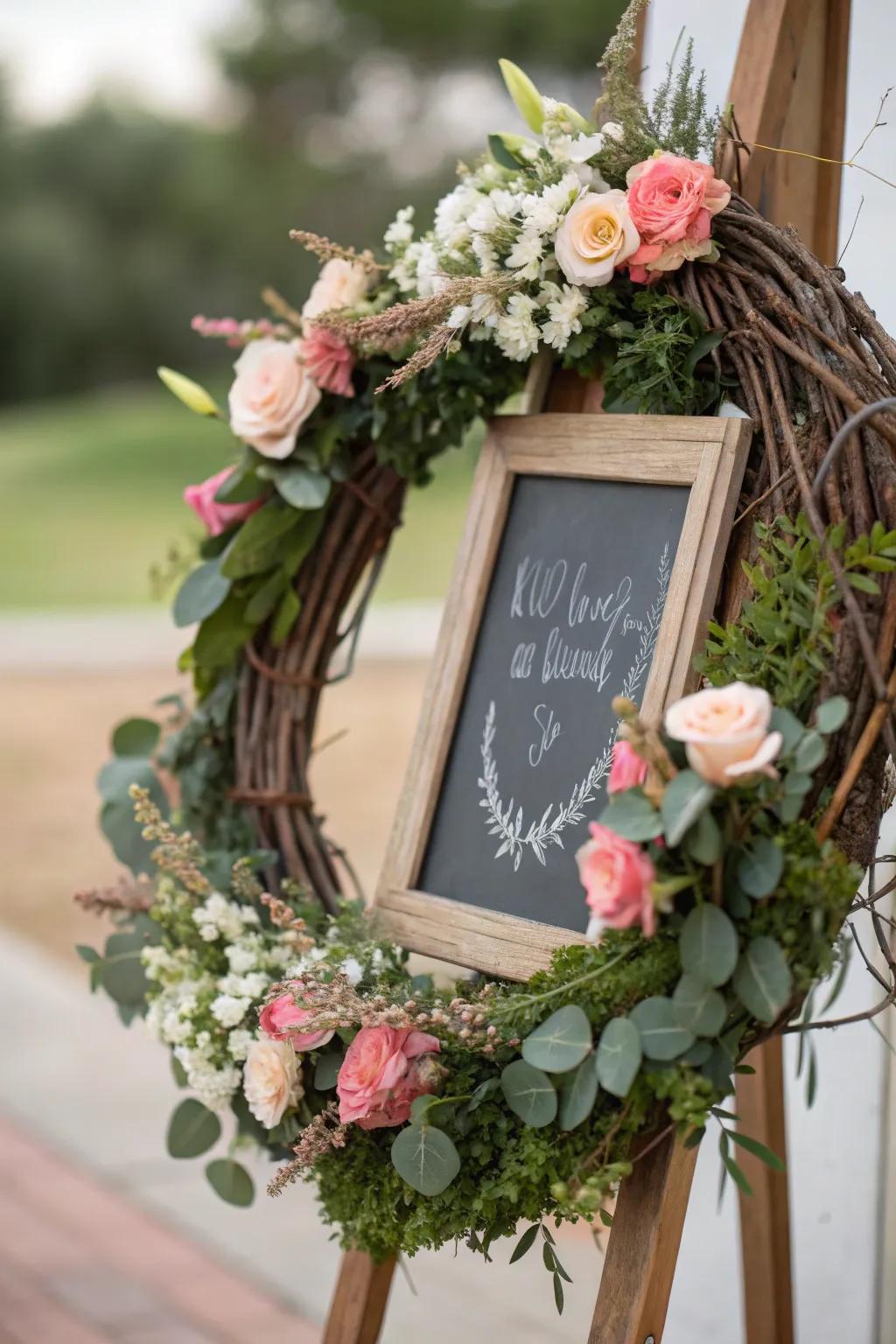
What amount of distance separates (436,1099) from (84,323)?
730 inches

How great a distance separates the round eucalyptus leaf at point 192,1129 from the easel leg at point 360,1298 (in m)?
0.18

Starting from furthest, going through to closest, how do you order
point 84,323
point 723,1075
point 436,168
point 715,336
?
point 84,323 < point 436,168 < point 715,336 < point 723,1075

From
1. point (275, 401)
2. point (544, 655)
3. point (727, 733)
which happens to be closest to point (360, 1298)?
point (544, 655)

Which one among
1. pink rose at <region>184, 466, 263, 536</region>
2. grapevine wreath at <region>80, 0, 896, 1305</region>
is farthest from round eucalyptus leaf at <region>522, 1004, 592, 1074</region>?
pink rose at <region>184, 466, 263, 536</region>

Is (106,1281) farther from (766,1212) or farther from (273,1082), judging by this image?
(273,1082)

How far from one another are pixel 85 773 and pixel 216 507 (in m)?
4.42

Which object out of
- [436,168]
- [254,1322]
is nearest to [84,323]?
[436,168]

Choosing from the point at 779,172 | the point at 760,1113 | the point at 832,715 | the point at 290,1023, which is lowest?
the point at 290,1023

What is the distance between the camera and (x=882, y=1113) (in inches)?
63.9

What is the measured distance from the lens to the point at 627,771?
94 cm

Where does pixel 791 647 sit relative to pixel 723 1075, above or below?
above

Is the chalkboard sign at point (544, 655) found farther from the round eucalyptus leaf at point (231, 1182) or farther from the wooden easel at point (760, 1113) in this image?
the round eucalyptus leaf at point (231, 1182)

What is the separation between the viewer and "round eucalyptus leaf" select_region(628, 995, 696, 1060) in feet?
3.01

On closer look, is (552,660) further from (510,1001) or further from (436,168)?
(436,168)
